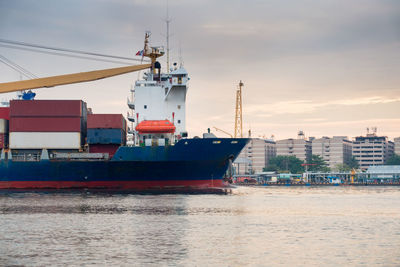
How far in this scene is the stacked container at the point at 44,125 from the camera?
232 ft

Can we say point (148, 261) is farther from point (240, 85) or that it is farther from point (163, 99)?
point (240, 85)

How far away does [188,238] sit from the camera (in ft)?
99.4

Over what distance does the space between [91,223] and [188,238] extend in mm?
9106

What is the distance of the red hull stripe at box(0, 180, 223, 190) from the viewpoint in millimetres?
70125

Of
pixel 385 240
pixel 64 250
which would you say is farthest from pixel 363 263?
pixel 64 250

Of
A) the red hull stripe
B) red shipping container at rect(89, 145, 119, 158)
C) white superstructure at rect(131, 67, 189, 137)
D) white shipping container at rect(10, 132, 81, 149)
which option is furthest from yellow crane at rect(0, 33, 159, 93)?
the red hull stripe

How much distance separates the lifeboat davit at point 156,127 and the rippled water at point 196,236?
76.1ft

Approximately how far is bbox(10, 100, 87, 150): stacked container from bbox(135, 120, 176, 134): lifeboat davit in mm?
7935

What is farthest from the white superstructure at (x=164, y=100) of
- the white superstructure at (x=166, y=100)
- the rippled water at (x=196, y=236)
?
the rippled water at (x=196, y=236)

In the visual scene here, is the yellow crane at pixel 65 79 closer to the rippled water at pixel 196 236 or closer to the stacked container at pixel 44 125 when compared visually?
the stacked container at pixel 44 125

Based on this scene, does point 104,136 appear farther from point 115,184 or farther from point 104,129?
point 115,184

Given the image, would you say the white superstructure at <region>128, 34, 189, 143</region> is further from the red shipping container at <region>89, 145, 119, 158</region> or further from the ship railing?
the ship railing

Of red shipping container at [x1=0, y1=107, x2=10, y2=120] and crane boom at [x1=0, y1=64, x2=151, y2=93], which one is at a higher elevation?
crane boom at [x1=0, y1=64, x2=151, y2=93]

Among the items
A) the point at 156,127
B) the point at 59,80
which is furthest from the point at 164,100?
the point at 59,80
